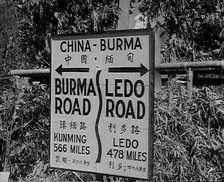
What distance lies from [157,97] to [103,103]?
1.49m

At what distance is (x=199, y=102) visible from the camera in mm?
3777

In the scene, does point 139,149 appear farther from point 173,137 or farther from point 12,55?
point 12,55

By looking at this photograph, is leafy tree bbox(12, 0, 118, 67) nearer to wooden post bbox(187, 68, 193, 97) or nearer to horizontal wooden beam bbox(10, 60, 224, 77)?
horizontal wooden beam bbox(10, 60, 224, 77)

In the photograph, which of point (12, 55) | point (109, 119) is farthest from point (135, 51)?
point (12, 55)

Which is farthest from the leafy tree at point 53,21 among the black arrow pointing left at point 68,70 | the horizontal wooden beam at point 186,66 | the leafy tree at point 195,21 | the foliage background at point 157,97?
the black arrow pointing left at point 68,70

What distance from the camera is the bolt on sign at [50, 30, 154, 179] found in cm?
239

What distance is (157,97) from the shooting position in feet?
13.0

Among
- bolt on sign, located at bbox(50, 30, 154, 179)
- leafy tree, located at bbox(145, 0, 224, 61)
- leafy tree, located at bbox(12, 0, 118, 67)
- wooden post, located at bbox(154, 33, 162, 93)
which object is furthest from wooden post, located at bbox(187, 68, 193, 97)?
leafy tree, located at bbox(12, 0, 118, 67)

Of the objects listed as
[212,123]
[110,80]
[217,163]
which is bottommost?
[217,163]

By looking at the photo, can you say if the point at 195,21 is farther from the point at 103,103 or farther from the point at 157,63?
the point at 103,103

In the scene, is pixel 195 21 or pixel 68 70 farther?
pixel 195 21

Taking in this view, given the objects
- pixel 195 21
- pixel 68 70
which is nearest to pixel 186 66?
pixel 68 70

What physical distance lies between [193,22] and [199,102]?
181cm

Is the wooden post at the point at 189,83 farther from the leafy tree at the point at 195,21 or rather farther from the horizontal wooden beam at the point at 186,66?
the leafy tree at the point at 195,21
